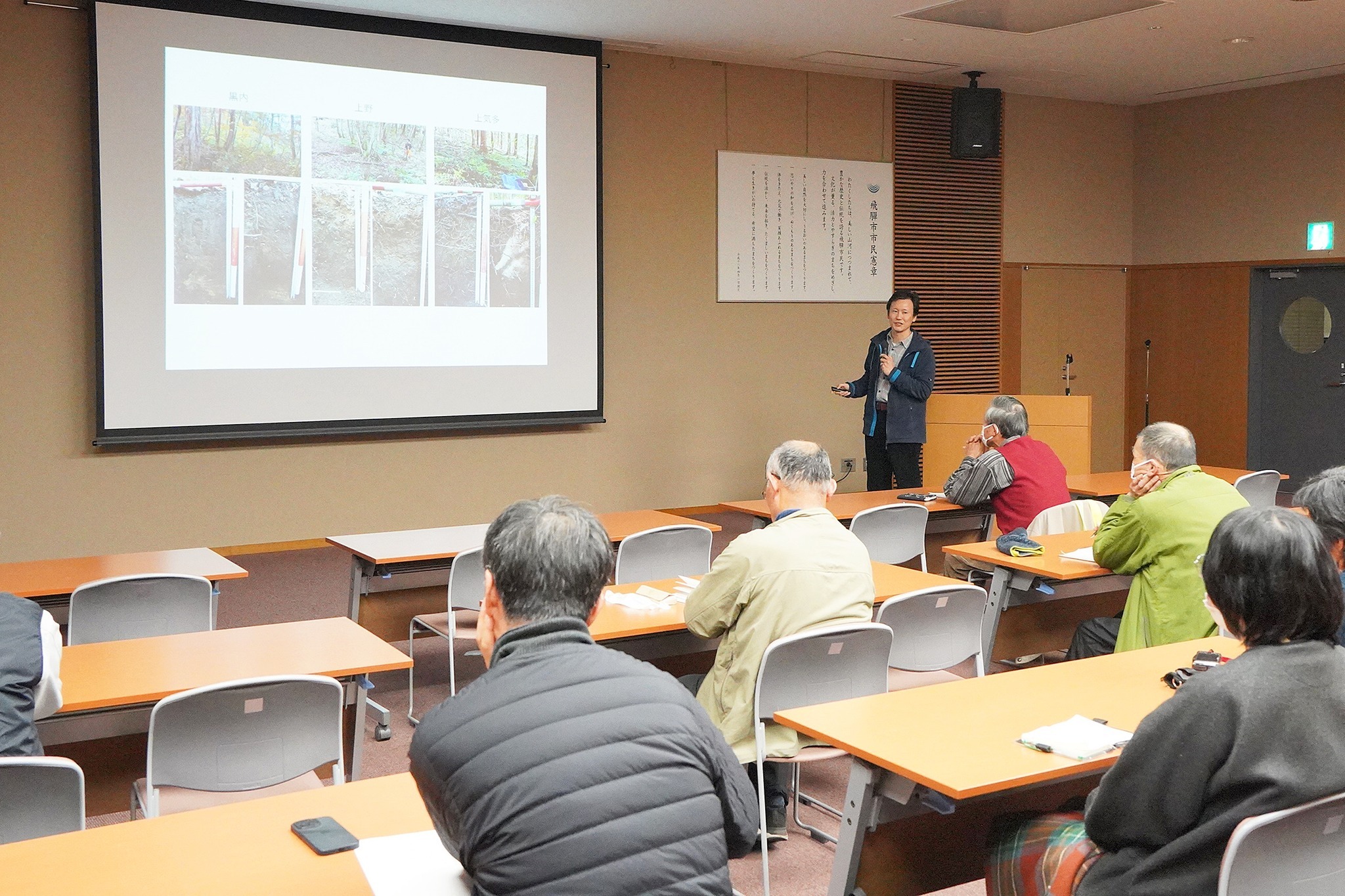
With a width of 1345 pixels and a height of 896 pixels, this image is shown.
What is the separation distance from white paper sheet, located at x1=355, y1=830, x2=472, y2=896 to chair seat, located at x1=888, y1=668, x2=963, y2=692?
2149 millimetres

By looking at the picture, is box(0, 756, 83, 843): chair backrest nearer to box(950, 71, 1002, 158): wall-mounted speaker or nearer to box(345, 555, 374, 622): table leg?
box(345, 555, 374, 622): table leg

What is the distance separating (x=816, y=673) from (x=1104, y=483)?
3960 mm

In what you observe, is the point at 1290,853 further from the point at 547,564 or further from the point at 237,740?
the point at 237,740

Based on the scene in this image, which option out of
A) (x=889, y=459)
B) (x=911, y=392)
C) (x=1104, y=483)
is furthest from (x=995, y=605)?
(x=889, y=459)

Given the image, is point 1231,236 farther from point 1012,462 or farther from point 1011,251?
point 1012,462

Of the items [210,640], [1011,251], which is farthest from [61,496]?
[1011,251]

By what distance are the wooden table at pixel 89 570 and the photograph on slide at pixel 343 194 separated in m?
2.69

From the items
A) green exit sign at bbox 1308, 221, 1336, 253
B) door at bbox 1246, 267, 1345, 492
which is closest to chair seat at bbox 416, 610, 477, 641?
door at bbox 1246, 267, 1345, 492

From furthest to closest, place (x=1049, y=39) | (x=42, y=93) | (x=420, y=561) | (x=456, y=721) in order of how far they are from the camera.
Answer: (x=1049, y=39), (x=42, y=93), (x=420, y=561), (x=456, y=721)

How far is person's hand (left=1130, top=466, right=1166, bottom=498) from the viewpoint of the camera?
3.84m

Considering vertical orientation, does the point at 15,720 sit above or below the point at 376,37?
below

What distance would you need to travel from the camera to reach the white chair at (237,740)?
245 centimetres

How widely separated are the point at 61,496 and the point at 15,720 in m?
4.95

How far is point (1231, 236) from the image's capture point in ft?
33.0
